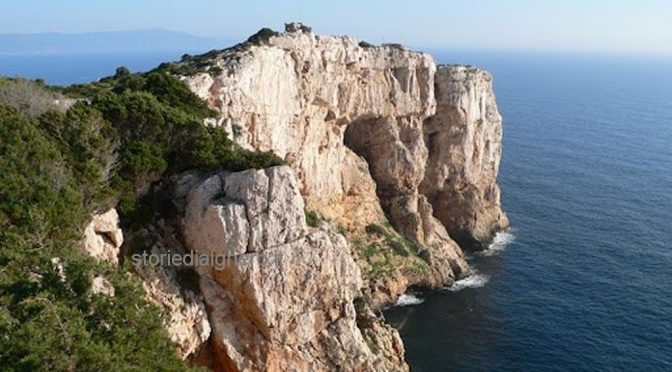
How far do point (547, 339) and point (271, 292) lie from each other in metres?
32.9

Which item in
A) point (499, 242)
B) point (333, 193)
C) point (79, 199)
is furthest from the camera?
point (499, 242)

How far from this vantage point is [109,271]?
21375 mm

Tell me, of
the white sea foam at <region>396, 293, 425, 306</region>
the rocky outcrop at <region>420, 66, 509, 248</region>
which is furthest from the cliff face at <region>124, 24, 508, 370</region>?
the white sea foam at <region>396, 293, 425, 306</region>

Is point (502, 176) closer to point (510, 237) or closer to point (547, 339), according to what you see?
point (510, 237)

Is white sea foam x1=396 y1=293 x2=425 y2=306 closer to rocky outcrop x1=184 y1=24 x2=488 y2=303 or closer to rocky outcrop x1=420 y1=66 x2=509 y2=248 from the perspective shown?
rocky outcrop x1=184 y1=24 x2=488 y2=303

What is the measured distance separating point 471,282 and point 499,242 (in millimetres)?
11891

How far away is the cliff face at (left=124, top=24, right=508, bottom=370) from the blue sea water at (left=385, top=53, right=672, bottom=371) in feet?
16.6

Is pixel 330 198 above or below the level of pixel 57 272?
below

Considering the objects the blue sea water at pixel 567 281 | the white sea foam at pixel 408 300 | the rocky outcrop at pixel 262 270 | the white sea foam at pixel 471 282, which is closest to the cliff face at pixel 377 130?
the white sea foam at pixel 471 282

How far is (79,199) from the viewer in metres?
24.2

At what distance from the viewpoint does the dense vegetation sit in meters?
16.8

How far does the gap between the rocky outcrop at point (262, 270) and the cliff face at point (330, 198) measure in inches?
2.5

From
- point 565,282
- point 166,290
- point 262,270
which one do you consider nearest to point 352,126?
point 565,282

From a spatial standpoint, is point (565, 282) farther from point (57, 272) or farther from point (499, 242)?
point (57, 272)
